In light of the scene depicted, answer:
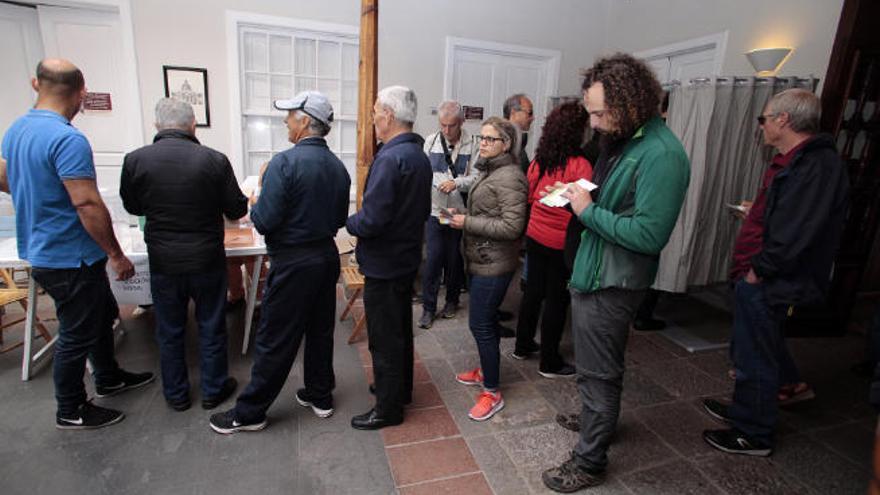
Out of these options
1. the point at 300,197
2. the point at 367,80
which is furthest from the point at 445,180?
the point at 300,197

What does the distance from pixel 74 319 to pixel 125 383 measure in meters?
0.66

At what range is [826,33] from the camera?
3.77m

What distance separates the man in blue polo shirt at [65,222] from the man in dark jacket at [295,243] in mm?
693

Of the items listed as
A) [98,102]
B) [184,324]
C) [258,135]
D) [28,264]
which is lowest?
[184,324]

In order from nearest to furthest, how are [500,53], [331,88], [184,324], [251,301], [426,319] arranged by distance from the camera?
[184,324] < [251,301] < [426,319] < [331,88] < [500,53]

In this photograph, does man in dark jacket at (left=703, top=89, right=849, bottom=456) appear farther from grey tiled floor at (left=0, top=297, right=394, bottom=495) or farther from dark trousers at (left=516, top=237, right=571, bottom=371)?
grey tiled floor at (left=0, top=297, right=394, bottom=495)

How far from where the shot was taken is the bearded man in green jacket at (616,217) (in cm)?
160

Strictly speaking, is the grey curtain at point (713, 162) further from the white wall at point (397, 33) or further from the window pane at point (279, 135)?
the window pane at point (279, 135)

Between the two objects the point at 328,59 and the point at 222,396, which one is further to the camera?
the point at 328,59

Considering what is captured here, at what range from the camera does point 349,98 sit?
541cm

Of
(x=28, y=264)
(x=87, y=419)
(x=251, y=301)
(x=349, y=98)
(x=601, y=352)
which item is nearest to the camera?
(x=601, y=352)

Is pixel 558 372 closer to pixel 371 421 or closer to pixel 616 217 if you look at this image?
pixel 371 421

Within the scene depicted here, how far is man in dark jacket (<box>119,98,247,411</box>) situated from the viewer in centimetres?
212

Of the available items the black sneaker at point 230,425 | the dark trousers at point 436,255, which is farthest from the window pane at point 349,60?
the black sneaker at point 230,425
